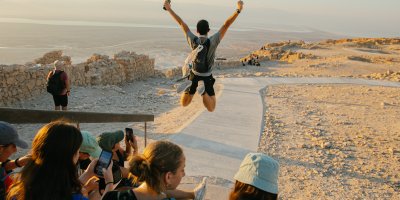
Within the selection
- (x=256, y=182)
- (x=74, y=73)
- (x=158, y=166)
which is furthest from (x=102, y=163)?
(x=74, y=73)

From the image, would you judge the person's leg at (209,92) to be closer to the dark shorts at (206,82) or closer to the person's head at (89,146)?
the dark shorts at (206,82)

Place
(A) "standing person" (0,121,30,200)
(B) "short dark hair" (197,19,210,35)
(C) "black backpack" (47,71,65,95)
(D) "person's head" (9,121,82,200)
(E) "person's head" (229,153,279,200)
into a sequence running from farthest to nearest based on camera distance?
(C) "black backpack" (47,71,65,95) → (B) "short dark hair" (197,19,210,35) → (A) "standing person" (0,121,30,200) → (E) "person's head" (229,153,279,200) → (D) "person's head" (9,121,82,200)

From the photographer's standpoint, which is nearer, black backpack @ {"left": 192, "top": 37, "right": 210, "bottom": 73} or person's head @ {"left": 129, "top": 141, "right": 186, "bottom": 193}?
person's head @ {"left": 129, "top": 141, "right": 186, "bottom": 193}

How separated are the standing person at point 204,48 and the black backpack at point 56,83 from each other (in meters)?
3.29

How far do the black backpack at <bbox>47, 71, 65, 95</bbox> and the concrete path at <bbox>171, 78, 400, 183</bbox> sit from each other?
2.90 metres

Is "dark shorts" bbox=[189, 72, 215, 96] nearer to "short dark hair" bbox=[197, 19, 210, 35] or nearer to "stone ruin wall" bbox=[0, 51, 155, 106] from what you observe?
"short dark hair" bbox=[197, 19, 210, 35]

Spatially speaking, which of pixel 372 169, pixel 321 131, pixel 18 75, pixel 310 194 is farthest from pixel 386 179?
pixel 18 75

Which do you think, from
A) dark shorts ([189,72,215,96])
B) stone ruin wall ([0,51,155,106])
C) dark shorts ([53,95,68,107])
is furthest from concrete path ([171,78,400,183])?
stone ruin wall ([0,51,155,106])

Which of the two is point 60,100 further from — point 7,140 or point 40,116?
point 7,140

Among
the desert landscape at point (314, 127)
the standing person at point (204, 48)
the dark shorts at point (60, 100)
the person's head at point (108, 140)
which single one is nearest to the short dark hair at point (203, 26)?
the standing person at point (204, 48)

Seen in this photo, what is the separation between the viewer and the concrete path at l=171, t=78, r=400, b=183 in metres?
6.43

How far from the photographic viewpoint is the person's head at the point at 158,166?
2586mm

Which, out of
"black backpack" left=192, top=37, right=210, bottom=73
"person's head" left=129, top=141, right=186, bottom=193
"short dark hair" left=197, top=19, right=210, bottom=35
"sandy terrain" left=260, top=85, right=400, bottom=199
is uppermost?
"short dark hair" left=197, top=19, right=210, bottom=35

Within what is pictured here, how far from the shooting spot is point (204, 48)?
6441 millimetres
